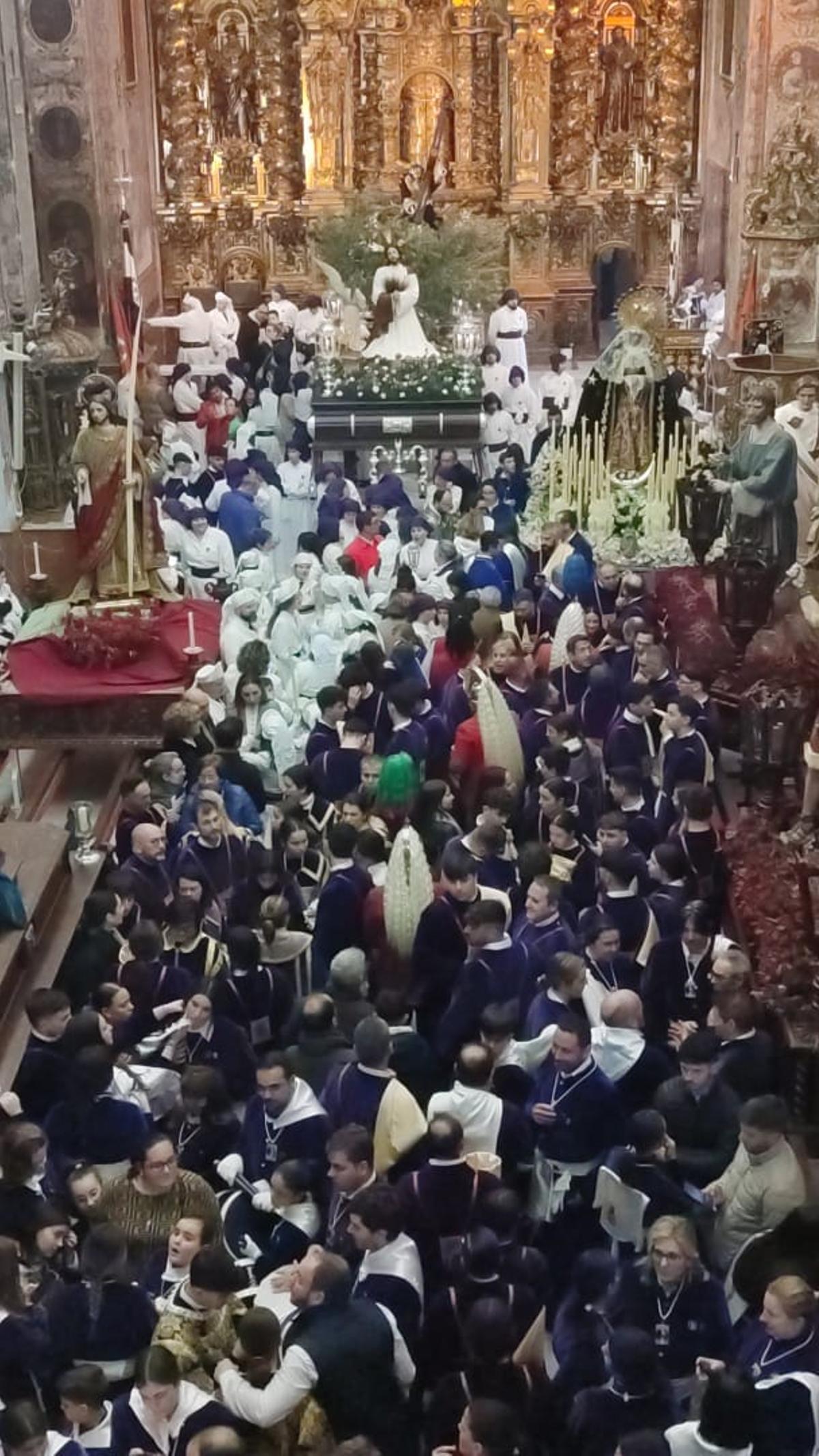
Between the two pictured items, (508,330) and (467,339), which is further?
(508,330)

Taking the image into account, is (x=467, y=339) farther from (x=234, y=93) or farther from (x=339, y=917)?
(x=339, y=917)

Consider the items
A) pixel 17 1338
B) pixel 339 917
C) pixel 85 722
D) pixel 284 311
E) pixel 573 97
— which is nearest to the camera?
pixel 17 1338

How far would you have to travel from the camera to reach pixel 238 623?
11578mm

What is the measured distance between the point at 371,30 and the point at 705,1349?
22053 millimetres

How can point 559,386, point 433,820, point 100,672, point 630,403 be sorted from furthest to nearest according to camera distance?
point 559,386 → point 630,403 → point 100,672 → point 433,820

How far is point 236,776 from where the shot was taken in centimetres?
974

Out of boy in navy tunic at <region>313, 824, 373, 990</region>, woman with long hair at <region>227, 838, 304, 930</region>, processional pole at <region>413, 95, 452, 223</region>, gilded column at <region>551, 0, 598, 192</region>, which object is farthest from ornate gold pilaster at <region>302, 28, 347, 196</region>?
boy in navy tunic at <region>313, 824, 373, 990</region>

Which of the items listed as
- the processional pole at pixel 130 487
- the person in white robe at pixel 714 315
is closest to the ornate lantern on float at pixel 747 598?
the processional pole at pixel 130 487

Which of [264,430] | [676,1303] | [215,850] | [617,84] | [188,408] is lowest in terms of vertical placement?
[676,1303]

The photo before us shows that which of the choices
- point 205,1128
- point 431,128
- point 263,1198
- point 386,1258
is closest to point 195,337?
point 431,128

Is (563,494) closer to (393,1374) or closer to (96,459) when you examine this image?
(96,459)

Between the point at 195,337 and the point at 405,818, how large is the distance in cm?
1294

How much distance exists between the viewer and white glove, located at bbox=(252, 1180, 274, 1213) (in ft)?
20.6

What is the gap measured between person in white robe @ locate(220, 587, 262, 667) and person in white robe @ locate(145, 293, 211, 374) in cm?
935
